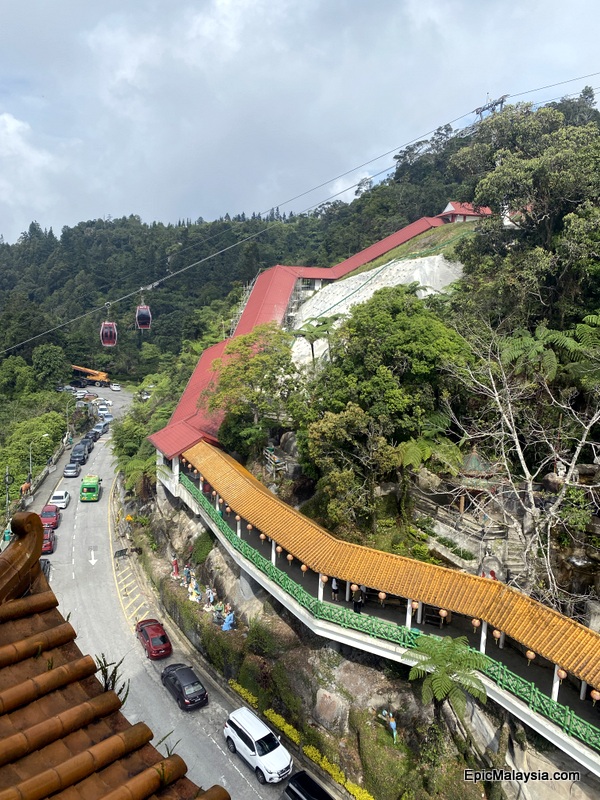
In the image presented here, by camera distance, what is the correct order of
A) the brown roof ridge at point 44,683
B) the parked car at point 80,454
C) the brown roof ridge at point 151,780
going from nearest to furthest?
the brown roof ridge at point 151,780 → the brown roof ridge at point 44,683 → the parked car at point 80,454

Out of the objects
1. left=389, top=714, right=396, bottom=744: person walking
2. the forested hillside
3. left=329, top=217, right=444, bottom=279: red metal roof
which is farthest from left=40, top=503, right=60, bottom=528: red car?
left=329, top=217, right=444, bottom=279: red metal roof

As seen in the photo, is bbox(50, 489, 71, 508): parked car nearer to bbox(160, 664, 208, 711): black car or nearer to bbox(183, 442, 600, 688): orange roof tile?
bbox(160, 664, 208, 711): black car

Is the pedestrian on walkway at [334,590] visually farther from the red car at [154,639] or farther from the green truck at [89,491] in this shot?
the green truck at [89,491]

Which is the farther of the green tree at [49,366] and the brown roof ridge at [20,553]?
the green tree at [49,366]

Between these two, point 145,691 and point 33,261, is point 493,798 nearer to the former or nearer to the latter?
point 145,691

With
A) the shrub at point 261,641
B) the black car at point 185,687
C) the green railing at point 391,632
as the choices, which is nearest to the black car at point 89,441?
the green railing at point 391,632

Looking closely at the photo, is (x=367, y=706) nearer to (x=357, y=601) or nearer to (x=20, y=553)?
(x=357, y=601)

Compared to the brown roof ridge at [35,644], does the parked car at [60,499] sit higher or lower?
lower

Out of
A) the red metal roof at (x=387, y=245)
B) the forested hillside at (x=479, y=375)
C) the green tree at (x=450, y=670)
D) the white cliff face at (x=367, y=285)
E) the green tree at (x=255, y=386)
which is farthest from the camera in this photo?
the red metal roof at (x=387, y=245)
